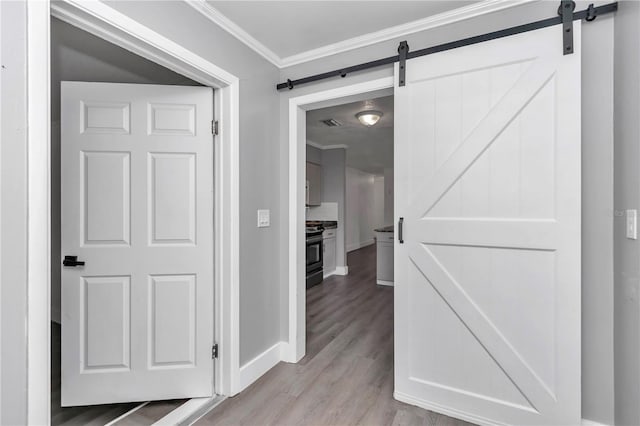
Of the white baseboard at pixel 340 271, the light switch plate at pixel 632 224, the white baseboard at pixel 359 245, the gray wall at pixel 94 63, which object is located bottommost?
the white baseboard at pixel 340 271

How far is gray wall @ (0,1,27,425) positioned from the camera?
1.07 m

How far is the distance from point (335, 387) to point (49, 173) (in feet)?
6.70

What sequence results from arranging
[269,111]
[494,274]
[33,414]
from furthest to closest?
[269,111], [494,274], [33,414]

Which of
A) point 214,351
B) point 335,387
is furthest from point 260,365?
point 335,387

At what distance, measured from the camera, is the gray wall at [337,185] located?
6.09 metres

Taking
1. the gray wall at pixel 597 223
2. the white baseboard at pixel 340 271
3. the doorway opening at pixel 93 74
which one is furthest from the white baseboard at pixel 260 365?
the white baseboard at pixel 340 271

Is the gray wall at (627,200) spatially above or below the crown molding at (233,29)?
below

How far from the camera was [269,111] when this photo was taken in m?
2.45

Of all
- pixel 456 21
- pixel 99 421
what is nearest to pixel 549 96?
pixel 456 21

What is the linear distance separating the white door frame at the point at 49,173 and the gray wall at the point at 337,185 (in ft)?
13.4

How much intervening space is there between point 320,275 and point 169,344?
3.42 metres

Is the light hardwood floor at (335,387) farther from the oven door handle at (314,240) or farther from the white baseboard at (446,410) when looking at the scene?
the oven door handle at (314,240)

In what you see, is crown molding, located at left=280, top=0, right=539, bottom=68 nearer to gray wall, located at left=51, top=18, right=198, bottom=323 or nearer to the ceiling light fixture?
gray wall, located at left=51, top=18, right=198, bottom=323

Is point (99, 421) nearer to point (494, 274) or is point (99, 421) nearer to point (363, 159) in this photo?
point (494, 274)
